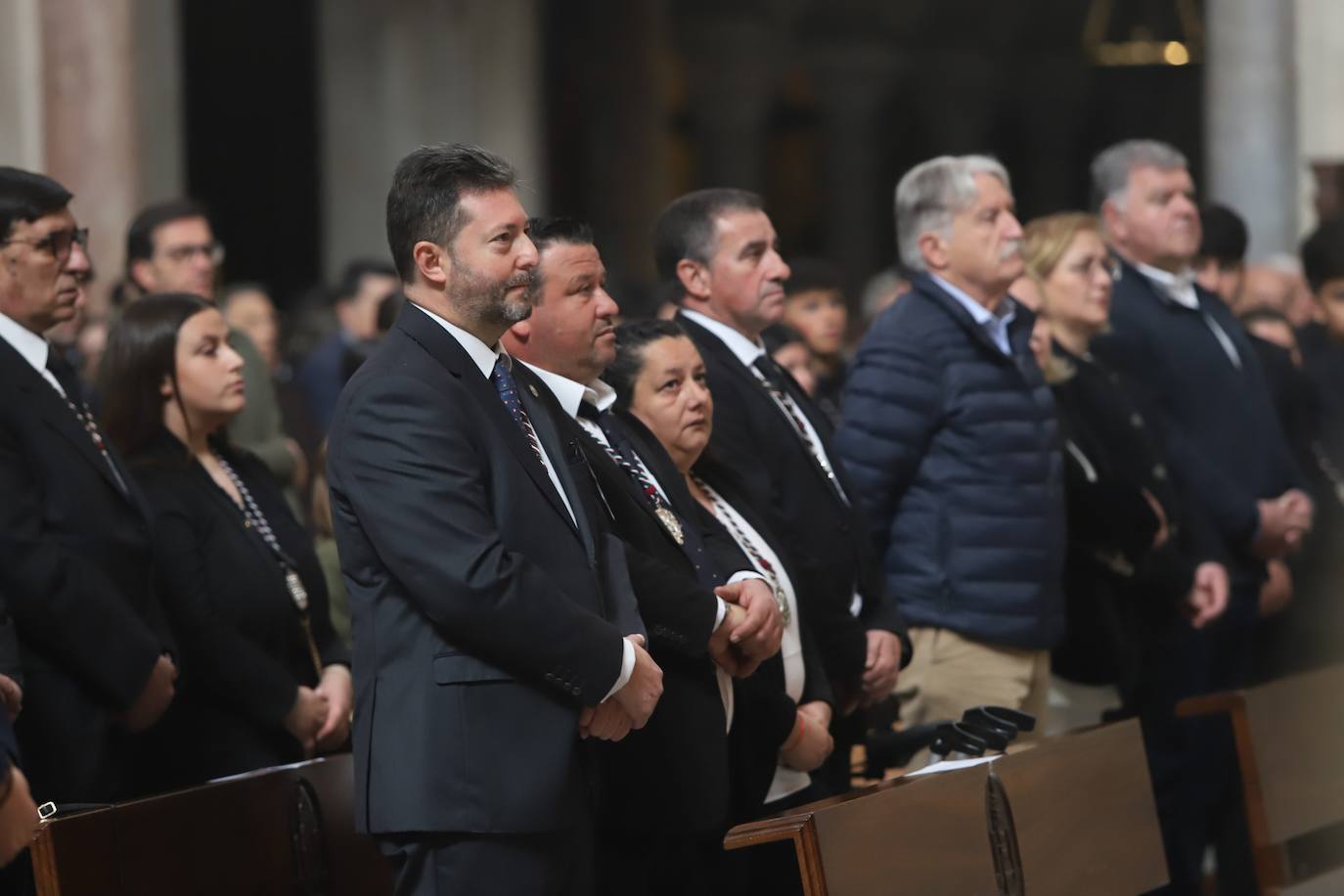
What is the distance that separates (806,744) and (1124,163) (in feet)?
9.34

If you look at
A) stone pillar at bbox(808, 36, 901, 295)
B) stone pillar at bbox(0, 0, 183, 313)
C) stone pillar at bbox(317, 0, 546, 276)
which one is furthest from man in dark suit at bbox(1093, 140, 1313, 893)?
stone pillar at bbox(808, 36, 901, 295)

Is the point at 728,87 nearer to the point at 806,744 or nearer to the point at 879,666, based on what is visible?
the point at 879,666

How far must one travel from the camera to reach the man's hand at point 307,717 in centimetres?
495

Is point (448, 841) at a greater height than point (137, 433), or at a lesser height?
lesser

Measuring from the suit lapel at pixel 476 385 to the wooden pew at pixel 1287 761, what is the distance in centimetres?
202

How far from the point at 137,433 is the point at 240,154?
41.8ft

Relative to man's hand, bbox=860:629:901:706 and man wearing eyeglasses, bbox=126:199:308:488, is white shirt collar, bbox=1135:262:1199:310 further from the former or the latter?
man wearing eyeglasses, bbox=126:199:308:488

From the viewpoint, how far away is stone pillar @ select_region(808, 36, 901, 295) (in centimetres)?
2322

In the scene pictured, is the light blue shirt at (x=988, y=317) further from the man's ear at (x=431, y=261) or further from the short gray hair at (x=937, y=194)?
the man's ear at (x=431, y=261)

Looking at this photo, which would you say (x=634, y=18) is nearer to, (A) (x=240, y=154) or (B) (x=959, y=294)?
(A) (x=240, y=154)

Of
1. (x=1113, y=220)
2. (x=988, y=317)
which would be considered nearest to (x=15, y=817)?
(x=988, y=317)

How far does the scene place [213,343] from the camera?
516 cm

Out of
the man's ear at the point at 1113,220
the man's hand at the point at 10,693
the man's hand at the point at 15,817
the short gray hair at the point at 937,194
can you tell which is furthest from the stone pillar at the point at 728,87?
the man's hand at the point at 15,817

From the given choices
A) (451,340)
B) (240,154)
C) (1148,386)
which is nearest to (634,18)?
(240,154)
